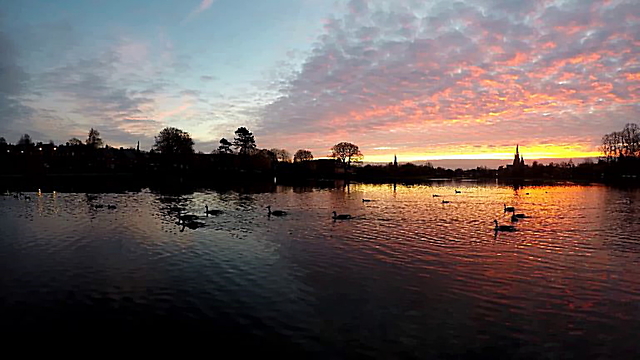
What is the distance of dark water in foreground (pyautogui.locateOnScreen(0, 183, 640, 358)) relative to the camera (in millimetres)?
10883

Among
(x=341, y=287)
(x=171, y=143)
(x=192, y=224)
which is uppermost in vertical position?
(x=171, y=143)

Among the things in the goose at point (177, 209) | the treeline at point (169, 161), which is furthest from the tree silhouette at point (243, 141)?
the goose at point (177, 209)

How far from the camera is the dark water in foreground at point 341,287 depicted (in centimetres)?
1088

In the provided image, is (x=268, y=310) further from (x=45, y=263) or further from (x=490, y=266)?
(x=45, y=263)

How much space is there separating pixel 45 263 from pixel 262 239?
11.2 m

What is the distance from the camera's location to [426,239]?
974 inches

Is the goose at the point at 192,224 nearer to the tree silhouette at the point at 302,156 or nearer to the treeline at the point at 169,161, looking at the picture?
the treeline at the point at 169,161

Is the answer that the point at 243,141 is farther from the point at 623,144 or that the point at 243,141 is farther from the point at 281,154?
the point at 623,144

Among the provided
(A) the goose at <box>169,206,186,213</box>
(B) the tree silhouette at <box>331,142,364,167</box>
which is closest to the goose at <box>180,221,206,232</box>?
(A) the goose at <box>169,206,186,213</box>

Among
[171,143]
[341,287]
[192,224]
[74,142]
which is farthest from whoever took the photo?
[74,142]

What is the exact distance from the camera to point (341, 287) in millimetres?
15062

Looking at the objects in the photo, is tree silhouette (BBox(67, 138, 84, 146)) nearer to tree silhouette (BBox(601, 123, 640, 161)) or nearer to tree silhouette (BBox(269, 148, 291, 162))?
tree silhouette (BBox(269, 148, 291, 162))

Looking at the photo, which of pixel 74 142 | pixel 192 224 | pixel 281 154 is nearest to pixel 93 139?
pixel 74 142

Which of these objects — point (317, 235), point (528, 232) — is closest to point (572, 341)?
point (317, 235)
